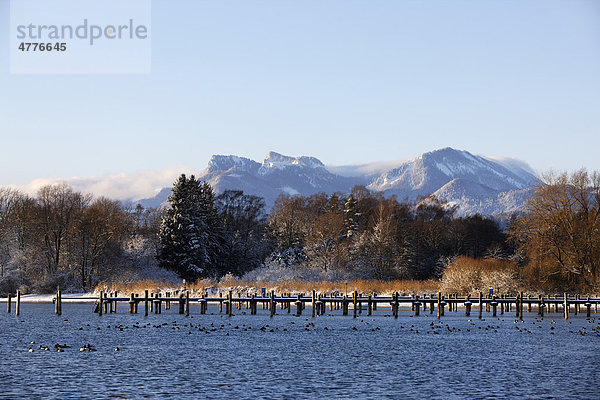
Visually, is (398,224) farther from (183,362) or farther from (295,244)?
(183,362)

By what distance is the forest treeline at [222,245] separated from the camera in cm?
9181

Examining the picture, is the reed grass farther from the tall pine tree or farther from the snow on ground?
the tall pine tree

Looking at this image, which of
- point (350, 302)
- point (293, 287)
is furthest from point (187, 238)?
point (350, 302)

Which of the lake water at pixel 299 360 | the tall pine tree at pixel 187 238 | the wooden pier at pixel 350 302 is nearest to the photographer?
the lake water at pixel 299 360

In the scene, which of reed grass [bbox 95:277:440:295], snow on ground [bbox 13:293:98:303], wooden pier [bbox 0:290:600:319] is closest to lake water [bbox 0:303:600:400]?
wooden pier [bbox 0:290:600:319]

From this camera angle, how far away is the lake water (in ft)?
82.2

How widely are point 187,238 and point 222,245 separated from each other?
11226mm

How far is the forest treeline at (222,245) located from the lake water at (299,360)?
3364cm

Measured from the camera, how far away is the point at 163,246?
9562 cm

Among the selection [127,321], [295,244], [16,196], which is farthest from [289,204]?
[127,321]

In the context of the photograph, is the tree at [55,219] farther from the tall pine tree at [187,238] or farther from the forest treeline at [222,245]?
the tall pine tree at [187,238]

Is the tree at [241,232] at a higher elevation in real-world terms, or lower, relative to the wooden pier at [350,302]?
higher

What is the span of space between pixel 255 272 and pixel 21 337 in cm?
6053

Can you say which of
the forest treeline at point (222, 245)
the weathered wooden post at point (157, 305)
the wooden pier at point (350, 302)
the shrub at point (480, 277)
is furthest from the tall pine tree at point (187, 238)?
the shrub at point (480, 277)
